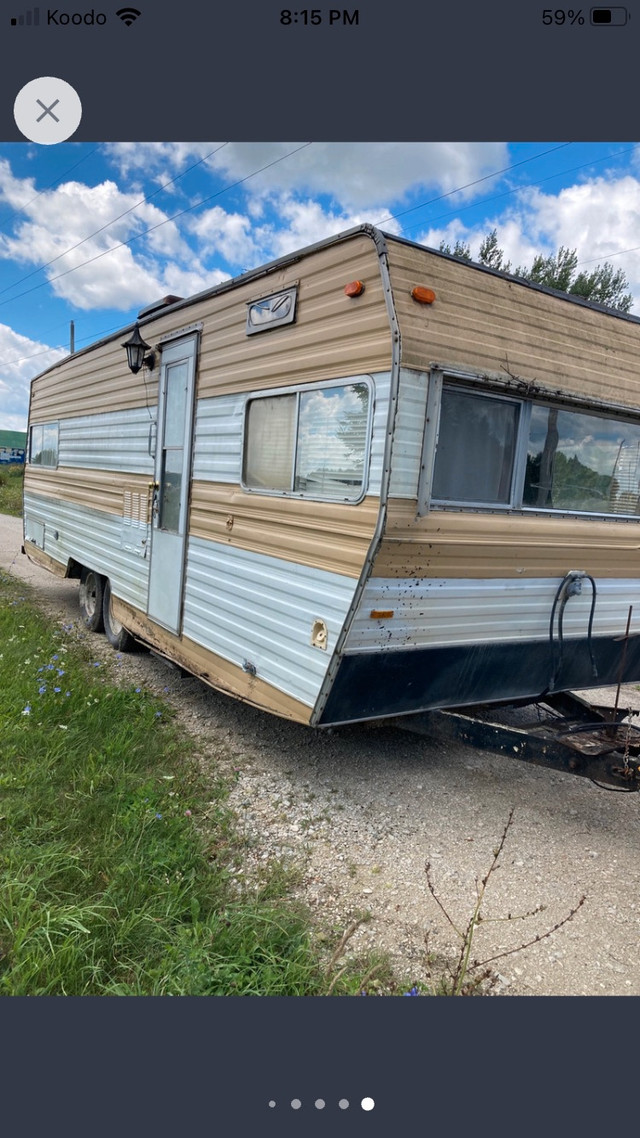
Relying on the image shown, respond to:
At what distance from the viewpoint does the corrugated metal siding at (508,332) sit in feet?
9.91

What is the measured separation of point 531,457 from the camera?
3.60m

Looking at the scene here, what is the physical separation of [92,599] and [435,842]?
5139 millimetres

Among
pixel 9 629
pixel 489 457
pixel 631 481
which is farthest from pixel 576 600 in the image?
pixel 9 629

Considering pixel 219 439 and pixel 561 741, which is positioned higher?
pixel 219 439

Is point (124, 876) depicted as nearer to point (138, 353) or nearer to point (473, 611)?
point (473, 611)

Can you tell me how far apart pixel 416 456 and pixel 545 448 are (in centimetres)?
100

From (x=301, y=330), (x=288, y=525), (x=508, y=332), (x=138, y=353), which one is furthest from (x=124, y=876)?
(x=138, y=353)

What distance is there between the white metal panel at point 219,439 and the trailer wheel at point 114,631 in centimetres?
239

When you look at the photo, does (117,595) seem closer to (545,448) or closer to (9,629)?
(9,629)

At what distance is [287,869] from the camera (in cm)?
328

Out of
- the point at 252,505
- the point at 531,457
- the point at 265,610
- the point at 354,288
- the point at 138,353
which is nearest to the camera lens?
the point at 354,288

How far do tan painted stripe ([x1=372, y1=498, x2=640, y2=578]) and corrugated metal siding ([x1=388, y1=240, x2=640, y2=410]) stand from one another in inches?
28.3

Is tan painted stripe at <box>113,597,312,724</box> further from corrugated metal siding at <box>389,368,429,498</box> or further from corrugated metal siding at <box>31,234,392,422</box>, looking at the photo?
corrugated metal siding at <box>31,234,392,422</box>
